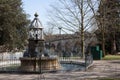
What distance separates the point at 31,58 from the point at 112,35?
50.1 metres

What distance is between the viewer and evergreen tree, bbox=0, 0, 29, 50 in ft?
146

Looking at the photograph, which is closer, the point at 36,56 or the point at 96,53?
the point at 36,56

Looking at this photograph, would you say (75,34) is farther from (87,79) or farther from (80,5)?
(87,79)

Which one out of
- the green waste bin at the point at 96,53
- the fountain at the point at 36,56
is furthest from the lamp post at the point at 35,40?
the green waste bin at the point at 96,53

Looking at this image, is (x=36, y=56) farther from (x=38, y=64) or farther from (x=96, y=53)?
(x=96, y=53)

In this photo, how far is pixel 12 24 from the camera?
45.9 meters

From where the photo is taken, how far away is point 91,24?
4878 cm

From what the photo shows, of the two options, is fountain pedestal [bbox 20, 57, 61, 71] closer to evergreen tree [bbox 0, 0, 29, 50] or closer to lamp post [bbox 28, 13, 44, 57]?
lamp post [bbox 28, 13, 44, 57]

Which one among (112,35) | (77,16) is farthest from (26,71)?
(112,35)

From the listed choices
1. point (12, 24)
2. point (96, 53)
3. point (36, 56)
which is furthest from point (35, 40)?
point (12, 24)

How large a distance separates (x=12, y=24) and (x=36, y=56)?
2423 cm

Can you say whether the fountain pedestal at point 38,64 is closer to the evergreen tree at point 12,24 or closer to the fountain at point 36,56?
the fountain at point 36,56

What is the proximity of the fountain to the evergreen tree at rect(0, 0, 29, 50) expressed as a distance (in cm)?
2157

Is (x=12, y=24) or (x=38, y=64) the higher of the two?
(x=12, y=24)
